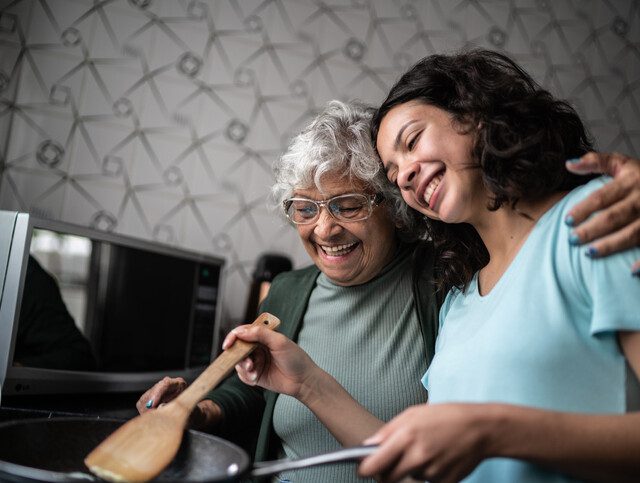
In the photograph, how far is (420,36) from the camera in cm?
205

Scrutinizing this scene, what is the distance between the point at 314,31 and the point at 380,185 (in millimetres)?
1032

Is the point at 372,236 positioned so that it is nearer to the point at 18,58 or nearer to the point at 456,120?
the point at 456,120

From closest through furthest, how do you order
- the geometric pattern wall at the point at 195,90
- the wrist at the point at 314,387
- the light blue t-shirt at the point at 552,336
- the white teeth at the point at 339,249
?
1. the light blue t-shirt at the point at 552,336
2. the wrist at the point at 314,387
3. the white teeth at the point at 339,249
4. the geometric pattern wall at the point at 195,90

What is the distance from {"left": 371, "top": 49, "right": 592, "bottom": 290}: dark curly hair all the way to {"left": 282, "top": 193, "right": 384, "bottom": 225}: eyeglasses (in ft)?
0.55

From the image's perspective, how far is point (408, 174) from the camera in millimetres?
844

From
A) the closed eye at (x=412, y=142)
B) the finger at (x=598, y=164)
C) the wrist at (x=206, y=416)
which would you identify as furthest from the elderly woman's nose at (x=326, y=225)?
the finger at (x=598, y=164)

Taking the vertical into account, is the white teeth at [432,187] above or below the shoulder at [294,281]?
above

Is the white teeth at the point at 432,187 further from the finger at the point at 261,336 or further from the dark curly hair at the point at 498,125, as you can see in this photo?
the finger at the point at 261,336

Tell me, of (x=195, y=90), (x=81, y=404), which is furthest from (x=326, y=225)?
(x=195, y=90)

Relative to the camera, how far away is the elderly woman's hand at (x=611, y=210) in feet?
2.03

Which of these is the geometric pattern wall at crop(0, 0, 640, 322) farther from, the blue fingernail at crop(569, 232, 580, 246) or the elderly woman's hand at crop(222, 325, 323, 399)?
the blue fingernail at crop(569, 232, 580, 246)

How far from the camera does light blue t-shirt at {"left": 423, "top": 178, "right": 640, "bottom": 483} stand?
0.62 meters

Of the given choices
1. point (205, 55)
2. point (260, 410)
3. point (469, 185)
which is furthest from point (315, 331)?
point (205, 55)

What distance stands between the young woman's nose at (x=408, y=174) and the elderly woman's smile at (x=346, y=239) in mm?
228
